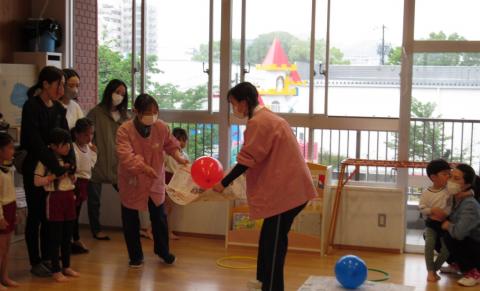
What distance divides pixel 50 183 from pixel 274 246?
1627 mm

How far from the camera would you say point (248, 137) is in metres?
3.87

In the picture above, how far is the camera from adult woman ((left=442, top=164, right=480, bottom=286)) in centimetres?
474

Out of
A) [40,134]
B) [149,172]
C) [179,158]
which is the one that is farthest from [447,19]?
[40,134]

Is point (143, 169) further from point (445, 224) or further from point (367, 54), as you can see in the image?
point (367, 54)

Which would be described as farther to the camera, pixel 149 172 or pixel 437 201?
pixel 437 201

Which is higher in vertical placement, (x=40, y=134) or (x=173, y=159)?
(x=40, y=134)

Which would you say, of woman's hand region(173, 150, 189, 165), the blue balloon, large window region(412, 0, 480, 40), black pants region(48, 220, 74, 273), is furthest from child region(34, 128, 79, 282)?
large window region(412, 0, 480, 40)

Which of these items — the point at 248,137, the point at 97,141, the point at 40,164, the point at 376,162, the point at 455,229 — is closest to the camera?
the point at 248,137

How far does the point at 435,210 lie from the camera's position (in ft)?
16.1

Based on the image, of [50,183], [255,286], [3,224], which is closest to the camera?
[255,286]

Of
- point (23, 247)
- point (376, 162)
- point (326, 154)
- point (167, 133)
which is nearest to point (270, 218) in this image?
point (167, 133)

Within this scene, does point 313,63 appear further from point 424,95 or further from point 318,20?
point 424,95

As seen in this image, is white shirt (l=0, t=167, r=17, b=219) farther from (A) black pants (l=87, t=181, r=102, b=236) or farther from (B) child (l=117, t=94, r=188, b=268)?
(A) black pants (l=87, t=181, r=102, b=236)

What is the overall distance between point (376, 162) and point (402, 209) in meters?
0.51
